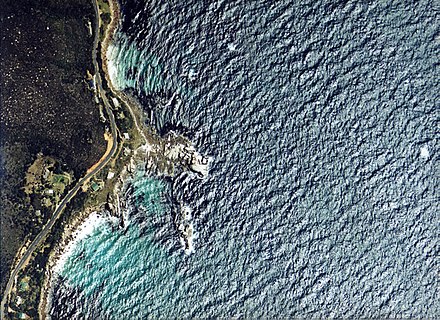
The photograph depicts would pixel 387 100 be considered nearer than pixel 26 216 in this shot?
Yes

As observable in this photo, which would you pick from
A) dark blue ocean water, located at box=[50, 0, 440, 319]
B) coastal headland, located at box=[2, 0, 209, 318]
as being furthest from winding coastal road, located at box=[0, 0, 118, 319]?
dark blue ocean water, located at box=[50, 0, 440, 319]

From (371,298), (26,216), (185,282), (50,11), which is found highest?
(50,11)

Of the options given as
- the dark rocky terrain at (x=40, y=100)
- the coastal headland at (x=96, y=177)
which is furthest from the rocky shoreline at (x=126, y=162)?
the dark rocky terrain at (x=40, y=100)

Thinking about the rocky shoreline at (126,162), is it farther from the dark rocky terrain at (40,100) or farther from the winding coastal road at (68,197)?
the dark rocky terrain at (40,100)

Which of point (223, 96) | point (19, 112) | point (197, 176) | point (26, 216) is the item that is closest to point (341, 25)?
point (223, 96)

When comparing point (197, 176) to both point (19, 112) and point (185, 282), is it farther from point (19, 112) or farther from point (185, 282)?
point (19, 112)

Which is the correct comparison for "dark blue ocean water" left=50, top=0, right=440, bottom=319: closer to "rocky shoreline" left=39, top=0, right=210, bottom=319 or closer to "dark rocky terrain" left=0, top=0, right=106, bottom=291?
"rocky shoreline" left=39, top=0, right=210, bottom=319

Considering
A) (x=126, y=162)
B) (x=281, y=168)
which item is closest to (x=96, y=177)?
(x=126, y=162)
